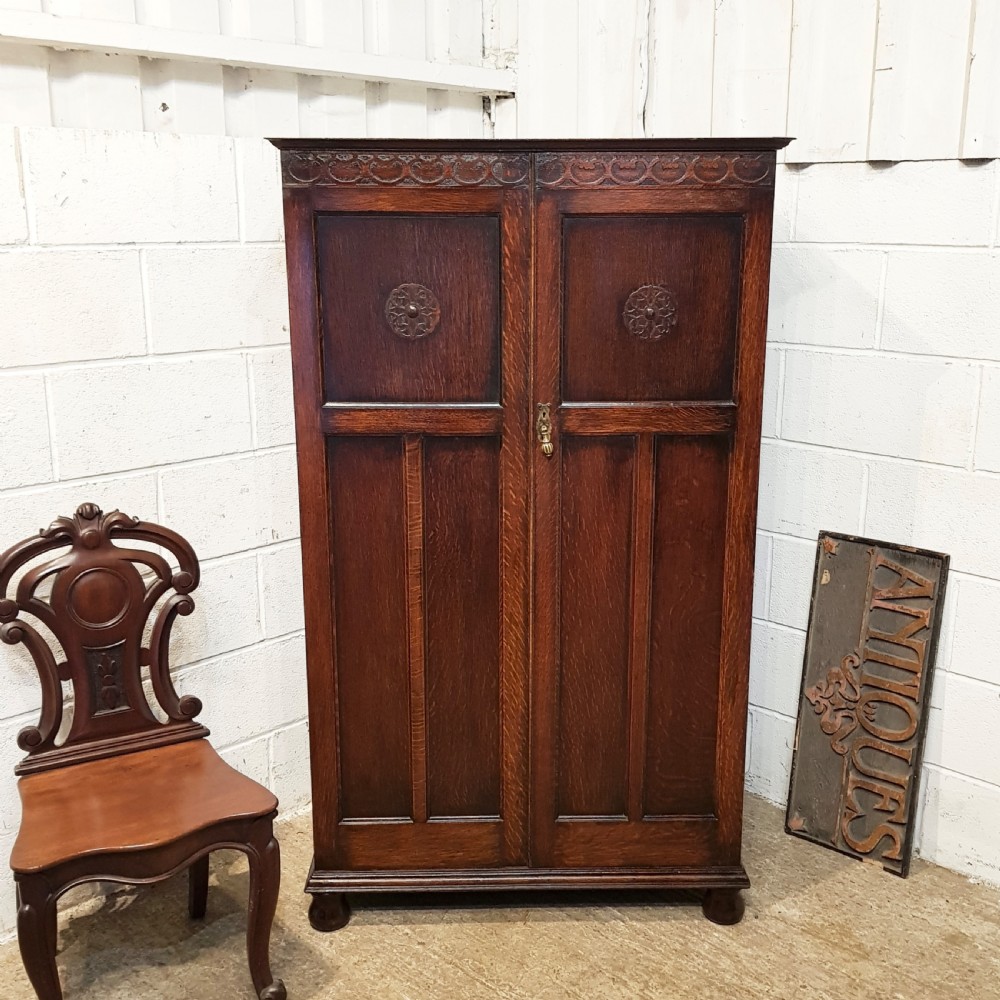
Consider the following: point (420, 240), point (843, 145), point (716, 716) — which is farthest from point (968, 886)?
point (420, 240)

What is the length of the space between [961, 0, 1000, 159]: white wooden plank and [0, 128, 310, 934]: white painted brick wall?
1.51 metres

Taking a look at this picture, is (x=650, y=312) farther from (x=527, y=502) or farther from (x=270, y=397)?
(x=270, y=397)

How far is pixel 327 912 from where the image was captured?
91.4 inches

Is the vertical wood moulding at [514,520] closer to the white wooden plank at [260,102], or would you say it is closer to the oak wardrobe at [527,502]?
the oak wardrobe at [527,502]

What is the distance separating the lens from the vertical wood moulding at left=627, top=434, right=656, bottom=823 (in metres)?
2.14

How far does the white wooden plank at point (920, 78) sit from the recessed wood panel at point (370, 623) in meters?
1.28

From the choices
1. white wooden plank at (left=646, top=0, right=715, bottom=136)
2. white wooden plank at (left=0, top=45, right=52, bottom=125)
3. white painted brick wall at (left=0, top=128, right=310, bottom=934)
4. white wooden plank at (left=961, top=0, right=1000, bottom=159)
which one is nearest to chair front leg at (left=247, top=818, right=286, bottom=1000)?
white painted brick wall at (left=0, top=128, right=310, bottom=934)

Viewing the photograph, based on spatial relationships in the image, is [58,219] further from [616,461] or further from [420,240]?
[616,461]

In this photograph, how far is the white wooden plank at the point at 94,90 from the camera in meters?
2.14

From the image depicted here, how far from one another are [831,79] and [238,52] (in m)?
1.30

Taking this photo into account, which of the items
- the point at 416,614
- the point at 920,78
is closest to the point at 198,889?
the point at 416,614

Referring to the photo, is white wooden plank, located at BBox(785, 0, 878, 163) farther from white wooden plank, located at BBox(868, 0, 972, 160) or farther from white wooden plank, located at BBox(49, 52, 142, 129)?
white wooden plank, located at BBox(49, 52, 142, 129)

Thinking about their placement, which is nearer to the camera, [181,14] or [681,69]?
[181,14]

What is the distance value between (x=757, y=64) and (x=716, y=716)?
149 cm
